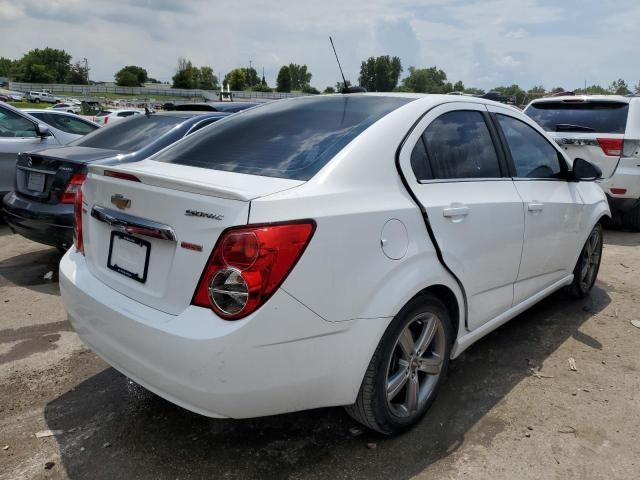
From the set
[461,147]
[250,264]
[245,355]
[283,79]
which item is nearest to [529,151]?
[461,147]

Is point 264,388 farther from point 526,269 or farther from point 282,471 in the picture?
point 526,269

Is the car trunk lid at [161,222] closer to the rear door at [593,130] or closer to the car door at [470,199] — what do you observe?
the car door at [470,199]

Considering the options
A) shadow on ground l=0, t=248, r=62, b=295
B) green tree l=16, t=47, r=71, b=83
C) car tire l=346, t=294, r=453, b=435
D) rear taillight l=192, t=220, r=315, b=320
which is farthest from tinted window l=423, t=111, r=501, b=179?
green tree l=16, t=47, r=71, b=83

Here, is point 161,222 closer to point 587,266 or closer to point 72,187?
point 72,187

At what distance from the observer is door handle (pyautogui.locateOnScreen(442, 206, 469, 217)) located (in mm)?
2637

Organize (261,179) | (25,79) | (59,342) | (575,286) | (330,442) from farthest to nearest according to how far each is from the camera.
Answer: (25,79)
(575,286)
(59,342)
(330,442)
(261,179)

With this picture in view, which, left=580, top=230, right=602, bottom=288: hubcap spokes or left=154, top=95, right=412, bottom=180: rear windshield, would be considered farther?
left=580, top=230, right=602, bottom=288: hubcap spokes

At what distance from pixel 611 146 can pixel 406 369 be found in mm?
5566

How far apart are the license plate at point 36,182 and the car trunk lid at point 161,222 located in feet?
8.40

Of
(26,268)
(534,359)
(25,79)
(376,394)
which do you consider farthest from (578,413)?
(25,79)

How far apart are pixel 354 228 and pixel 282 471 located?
1.16 meters

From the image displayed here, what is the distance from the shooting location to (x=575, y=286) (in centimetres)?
445

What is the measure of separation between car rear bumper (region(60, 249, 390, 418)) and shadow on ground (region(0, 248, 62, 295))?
2796 mm

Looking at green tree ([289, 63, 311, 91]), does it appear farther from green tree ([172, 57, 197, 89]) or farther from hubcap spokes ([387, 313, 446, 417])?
hubcap spokes ([387, 313, 446, 417])
